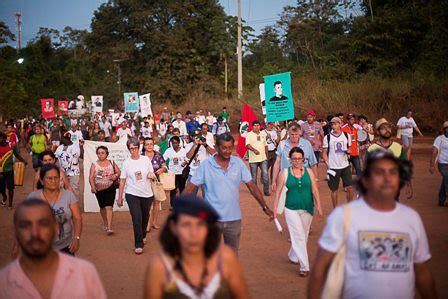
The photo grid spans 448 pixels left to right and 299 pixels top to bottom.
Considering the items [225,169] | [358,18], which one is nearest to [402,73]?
[358,18]

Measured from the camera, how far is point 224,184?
6.46 meters

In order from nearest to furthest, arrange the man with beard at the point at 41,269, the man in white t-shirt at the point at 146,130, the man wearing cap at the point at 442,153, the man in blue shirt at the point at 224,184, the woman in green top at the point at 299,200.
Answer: the man with beard at the point at 41,269
the man in blue shirt at the point at 224,184
the woman in green top at the point at 299,200
the man wearing cap at the point at 442,153
the man in white t-shirt at the point at 146,130

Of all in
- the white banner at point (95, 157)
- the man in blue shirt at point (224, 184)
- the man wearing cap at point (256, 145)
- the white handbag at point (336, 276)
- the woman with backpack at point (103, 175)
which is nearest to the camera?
the white handbag at point (336, 276)

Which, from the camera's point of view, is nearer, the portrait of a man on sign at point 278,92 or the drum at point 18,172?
the drum at point 18,172

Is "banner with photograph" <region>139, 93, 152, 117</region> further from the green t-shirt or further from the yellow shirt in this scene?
the green t-shirt

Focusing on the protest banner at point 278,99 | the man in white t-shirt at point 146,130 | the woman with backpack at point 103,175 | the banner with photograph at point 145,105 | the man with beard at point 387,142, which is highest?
the banner with photograph at point 145,105

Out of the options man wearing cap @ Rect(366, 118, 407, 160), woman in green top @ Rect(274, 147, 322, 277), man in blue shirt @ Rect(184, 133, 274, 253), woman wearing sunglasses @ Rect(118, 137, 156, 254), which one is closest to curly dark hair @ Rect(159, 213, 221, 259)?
man in blue shirt @ Rect(184, 133, 274, 253)

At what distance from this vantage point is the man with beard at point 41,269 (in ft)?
11.1

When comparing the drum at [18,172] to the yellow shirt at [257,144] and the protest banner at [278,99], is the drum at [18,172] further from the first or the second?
the protest banner at [278,99]

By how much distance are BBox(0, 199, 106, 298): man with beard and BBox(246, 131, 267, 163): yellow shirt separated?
33.8 ft

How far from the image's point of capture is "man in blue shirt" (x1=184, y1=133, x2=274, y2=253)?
6.45 metres

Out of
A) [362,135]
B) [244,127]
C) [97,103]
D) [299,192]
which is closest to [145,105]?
[97,103]

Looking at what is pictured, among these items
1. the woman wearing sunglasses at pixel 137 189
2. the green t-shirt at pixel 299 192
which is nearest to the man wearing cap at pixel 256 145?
the woman wearing sunglasses at pixel 137 189

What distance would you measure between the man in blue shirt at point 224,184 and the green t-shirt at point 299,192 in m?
1.12
